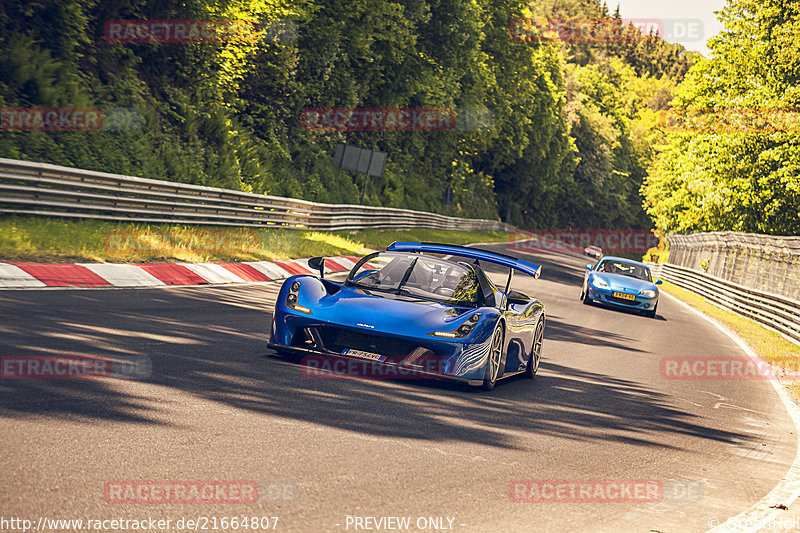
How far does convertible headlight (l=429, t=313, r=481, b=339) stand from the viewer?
24.7 ft

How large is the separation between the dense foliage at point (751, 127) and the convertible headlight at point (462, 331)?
3648 centimetres

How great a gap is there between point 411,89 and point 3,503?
4330 centimetres

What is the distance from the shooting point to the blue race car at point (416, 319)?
752 cm

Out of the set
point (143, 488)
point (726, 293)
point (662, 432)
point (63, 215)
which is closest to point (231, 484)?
point (143, 488)

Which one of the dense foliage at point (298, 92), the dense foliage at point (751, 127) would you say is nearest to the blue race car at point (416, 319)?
the dense foliage at point (298, 92)

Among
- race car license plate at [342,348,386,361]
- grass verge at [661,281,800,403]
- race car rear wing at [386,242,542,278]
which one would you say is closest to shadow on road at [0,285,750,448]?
race car license plate at [342,348,386,361]

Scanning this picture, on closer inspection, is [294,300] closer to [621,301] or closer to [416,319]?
[416,319]

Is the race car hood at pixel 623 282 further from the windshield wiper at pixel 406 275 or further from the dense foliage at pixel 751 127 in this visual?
the dense foliage at pixel 751 127

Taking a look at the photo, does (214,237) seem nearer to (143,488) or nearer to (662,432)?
(662,432)

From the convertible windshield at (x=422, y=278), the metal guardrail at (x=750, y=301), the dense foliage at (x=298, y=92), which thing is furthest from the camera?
the dense foliage at (x=298, y=92)

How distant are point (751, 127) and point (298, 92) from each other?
70.1ft

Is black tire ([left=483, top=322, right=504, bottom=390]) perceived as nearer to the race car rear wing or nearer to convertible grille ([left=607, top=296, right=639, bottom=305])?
the race car rear wing

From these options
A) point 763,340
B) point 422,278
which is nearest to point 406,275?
point 422,278

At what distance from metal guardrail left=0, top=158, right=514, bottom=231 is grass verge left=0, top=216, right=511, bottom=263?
203 millimetres
